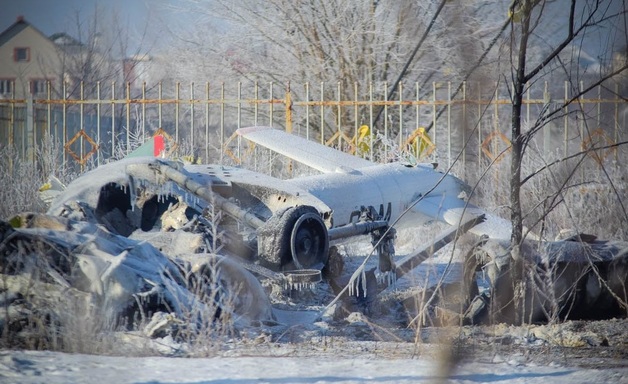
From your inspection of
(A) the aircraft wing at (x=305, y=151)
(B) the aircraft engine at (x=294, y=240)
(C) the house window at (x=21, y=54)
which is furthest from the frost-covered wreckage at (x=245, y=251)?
(C) the house window at (x=21, y=54)

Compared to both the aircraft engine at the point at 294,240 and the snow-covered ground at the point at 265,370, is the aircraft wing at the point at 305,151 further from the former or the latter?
the snow-covered ground at the point at 265,370

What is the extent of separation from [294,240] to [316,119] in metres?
16.8

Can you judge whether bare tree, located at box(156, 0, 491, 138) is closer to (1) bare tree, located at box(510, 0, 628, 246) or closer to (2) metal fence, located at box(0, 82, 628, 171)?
(2) metal fence, located at box(0, 82, 628, 171)

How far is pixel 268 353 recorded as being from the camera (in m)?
5.71

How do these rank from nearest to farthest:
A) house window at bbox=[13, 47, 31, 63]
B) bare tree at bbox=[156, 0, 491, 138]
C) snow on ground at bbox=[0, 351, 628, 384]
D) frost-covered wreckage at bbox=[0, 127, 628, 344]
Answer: snow on ground at bbox=[0, 351, 628, 384] < frost-covered wreckage at bbox=[0, 127, 628, 344] < bare tree at bbox=[156, 0, 491, 138] < house window at bbox=[13, 47, 31, 63]

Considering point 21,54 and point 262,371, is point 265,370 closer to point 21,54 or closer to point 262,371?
point 262,371

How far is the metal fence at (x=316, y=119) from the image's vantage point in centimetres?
1633

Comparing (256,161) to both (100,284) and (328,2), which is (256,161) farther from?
(100,284)

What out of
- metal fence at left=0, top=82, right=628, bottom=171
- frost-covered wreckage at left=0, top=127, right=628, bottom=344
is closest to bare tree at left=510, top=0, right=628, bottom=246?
frost-covered wreckage at left=0, top=127, right=628, bottom=344

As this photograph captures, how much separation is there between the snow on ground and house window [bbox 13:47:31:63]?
30409mm

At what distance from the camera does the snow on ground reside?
15.5 ft

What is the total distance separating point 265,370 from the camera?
16.2ft

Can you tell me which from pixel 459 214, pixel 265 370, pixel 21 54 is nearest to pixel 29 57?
pixel 21 54

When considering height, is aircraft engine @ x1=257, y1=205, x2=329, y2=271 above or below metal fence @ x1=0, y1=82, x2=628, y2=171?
below
